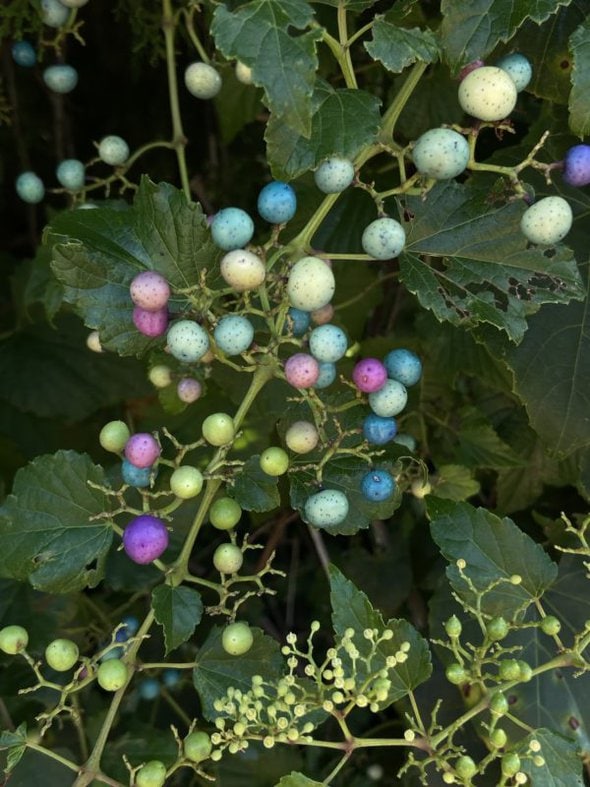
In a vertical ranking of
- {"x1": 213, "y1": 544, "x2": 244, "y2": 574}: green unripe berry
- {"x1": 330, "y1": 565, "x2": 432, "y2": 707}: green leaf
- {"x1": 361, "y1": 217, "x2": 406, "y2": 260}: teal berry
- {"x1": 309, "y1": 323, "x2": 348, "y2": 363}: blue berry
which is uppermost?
{"x1": 361, "y1": 217, "x2": 406, "y2": 260}: teal berry

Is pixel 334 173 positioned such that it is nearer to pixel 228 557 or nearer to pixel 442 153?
pixel 442 153

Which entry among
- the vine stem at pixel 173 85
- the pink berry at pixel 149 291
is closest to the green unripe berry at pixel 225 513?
the pink berry at pixel 149 291

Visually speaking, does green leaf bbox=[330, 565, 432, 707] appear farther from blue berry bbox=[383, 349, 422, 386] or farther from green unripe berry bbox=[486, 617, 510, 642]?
blue berry bbox=[383, 349, 422, 386]

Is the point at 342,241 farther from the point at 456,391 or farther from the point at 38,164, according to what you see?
the point at 38,164

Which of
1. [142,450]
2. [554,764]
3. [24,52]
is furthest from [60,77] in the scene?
[554,764]

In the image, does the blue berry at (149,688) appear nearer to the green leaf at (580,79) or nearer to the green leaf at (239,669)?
the green leaf at (239,669)

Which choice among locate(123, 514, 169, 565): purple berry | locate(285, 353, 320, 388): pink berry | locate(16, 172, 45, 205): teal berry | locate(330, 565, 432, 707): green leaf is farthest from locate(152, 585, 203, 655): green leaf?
locate(16, 172, 45, 205): teal berry

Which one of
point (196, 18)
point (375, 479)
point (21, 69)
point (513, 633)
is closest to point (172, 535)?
point (375, 479)
